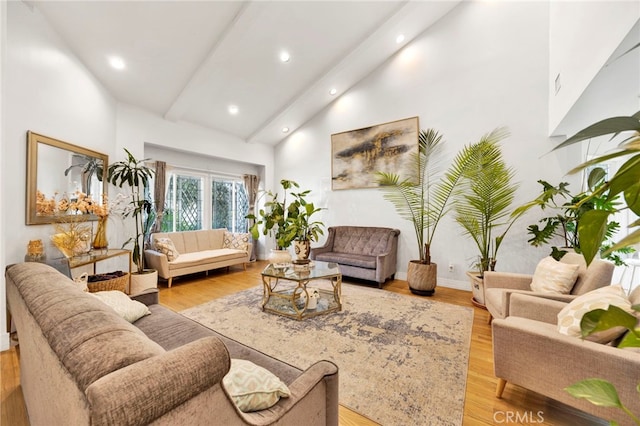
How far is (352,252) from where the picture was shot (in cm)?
471

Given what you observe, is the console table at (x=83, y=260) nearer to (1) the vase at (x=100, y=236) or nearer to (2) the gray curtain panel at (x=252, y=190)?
(1) the vase at (x=100, y=236)

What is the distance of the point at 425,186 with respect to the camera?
4.34 meters

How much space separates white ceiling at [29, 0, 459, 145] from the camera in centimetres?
286

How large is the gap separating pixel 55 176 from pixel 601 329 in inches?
157

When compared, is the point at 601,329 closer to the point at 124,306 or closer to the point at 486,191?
the point at 124,306

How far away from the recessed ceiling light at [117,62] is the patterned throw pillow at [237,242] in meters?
3.16

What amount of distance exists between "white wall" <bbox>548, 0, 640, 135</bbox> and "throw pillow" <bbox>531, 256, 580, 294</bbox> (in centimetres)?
148

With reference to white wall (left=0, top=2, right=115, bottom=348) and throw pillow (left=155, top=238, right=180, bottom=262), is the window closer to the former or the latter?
throw pillow (left=155, top=238, right=180, bottom=262)

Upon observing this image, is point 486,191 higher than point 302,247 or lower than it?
higher

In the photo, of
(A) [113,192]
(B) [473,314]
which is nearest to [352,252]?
(B) [473,314]

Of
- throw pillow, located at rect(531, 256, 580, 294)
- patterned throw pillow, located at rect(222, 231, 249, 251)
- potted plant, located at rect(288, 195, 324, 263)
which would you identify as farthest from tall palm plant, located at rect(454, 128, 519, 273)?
patterned throw pillow, located at rect(222, 231, 249, 251)

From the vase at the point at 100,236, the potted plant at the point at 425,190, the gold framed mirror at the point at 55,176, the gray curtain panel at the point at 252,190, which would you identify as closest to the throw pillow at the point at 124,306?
the gold framed mirror at the point at 55,176

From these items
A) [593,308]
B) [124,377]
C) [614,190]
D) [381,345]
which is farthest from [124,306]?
[593,308]

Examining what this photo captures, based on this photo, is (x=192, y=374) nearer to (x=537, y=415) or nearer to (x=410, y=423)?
(x=410, y=423)
